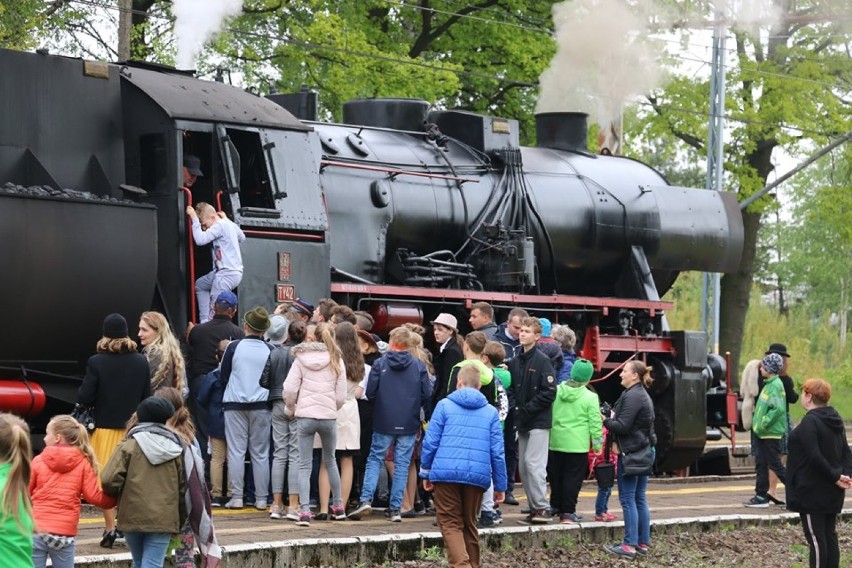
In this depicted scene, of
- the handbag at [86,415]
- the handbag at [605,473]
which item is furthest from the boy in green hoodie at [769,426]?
the handbag at [86,415]

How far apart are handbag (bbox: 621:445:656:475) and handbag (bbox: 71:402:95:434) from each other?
428 centimetres

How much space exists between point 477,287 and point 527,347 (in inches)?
137

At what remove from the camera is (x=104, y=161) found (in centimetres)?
1262

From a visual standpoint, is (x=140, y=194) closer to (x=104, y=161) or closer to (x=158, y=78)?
(x=104, y=161)

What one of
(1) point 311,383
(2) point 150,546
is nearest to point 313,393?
A: (1) point 311,383

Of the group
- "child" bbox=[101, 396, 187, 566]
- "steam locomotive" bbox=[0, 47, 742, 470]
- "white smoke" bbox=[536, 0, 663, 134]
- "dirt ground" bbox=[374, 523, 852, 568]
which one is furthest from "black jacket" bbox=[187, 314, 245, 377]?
"white smoke" bbox=[536, 0, 663, 134]

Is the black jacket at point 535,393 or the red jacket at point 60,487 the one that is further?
the black jacket at point 535,393

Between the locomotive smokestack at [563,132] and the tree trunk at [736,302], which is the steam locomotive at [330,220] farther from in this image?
the tree trunk at [736,302]

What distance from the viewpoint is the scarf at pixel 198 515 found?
8.74 metres

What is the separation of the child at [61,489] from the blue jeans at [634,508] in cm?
→ 500

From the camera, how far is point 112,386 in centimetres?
1057

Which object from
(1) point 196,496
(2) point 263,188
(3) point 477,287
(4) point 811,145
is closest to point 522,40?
(4) point 811,145

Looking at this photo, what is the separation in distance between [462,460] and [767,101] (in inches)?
869

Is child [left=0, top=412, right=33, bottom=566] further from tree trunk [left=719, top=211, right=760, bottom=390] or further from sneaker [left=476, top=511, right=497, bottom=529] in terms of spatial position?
tree trunk [left=719, top=211, right=760, bottom=390]
